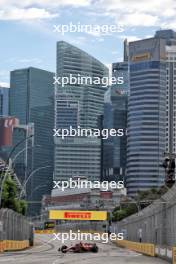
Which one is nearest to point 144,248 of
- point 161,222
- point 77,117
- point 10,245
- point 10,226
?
point 161,222

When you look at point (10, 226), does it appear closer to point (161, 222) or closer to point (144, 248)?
point (144, 248)

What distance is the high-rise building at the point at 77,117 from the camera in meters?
82.9

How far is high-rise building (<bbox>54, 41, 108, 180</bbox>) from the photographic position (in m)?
82.9

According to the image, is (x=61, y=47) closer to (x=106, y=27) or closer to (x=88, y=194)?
(x=88, y=194)

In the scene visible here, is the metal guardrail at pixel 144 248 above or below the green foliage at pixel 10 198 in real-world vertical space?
below

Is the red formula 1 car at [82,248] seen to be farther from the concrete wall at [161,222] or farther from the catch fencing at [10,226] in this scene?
the catch fencing at [10,226]

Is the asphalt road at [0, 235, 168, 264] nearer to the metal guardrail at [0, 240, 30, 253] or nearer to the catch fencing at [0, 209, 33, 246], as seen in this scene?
the metal guardrail at [0, 240, 30, 253]

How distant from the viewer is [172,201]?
52594mm

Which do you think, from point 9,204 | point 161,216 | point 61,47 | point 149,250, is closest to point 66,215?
point 161,216

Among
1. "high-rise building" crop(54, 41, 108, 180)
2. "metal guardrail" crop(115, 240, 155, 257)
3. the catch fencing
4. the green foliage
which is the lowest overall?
"metal guardrail" crop(115, 240, 155, 257)

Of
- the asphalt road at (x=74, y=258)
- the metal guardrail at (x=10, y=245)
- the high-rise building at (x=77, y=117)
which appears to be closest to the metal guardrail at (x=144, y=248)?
the asphalt road at (x=74, y=258)

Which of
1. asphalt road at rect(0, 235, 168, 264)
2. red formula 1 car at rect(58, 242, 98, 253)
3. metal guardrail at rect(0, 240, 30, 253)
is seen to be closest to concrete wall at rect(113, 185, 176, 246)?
asphalt road at rect(0, 235, 168, 264)

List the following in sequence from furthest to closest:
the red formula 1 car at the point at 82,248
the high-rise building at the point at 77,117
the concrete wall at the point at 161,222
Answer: the high-rise building at the point at 77,117 → the red formula 1 car at the point at 82,248 → the concrete wall at the point at 161,222

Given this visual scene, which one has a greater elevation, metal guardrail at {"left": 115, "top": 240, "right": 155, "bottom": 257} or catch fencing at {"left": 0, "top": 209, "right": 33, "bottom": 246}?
catch fencing at {"left": 0, "top": 209, "right": 33, "bottom": 246}
